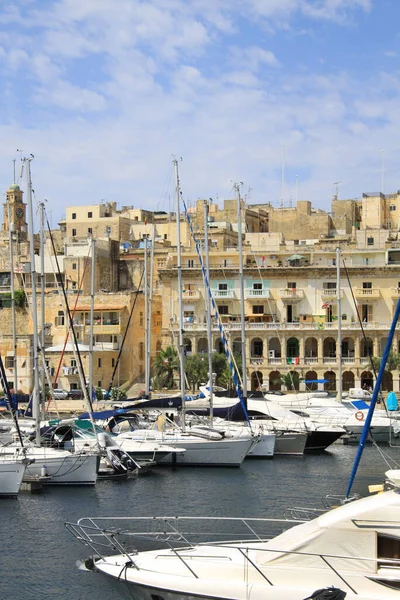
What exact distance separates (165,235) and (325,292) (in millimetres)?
29157

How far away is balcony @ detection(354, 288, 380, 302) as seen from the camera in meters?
74.8

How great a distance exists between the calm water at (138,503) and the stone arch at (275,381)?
84.7 ft

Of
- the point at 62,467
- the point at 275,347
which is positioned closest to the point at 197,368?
the point at 275,347

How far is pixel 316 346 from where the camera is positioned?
247 feet

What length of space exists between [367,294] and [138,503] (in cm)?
4414

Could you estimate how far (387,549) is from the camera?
16797mm

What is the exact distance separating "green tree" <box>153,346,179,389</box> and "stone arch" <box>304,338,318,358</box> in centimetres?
1008

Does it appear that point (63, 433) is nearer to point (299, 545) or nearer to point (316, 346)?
point (299, 545)

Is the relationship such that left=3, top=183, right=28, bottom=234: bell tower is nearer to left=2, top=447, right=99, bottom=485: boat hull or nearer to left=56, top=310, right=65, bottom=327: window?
left=56, top=310, right=65, bottom=327: window

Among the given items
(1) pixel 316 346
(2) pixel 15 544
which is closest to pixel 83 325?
(1) pixel 316 346

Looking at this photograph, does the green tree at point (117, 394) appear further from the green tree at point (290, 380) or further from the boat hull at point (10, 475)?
the boat hull at point (10, 475)

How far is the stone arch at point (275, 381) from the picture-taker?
73375mm

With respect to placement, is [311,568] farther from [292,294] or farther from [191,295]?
[191,295]

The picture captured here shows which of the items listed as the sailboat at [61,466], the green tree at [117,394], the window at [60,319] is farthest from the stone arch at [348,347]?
the sailboat at [61,466]
